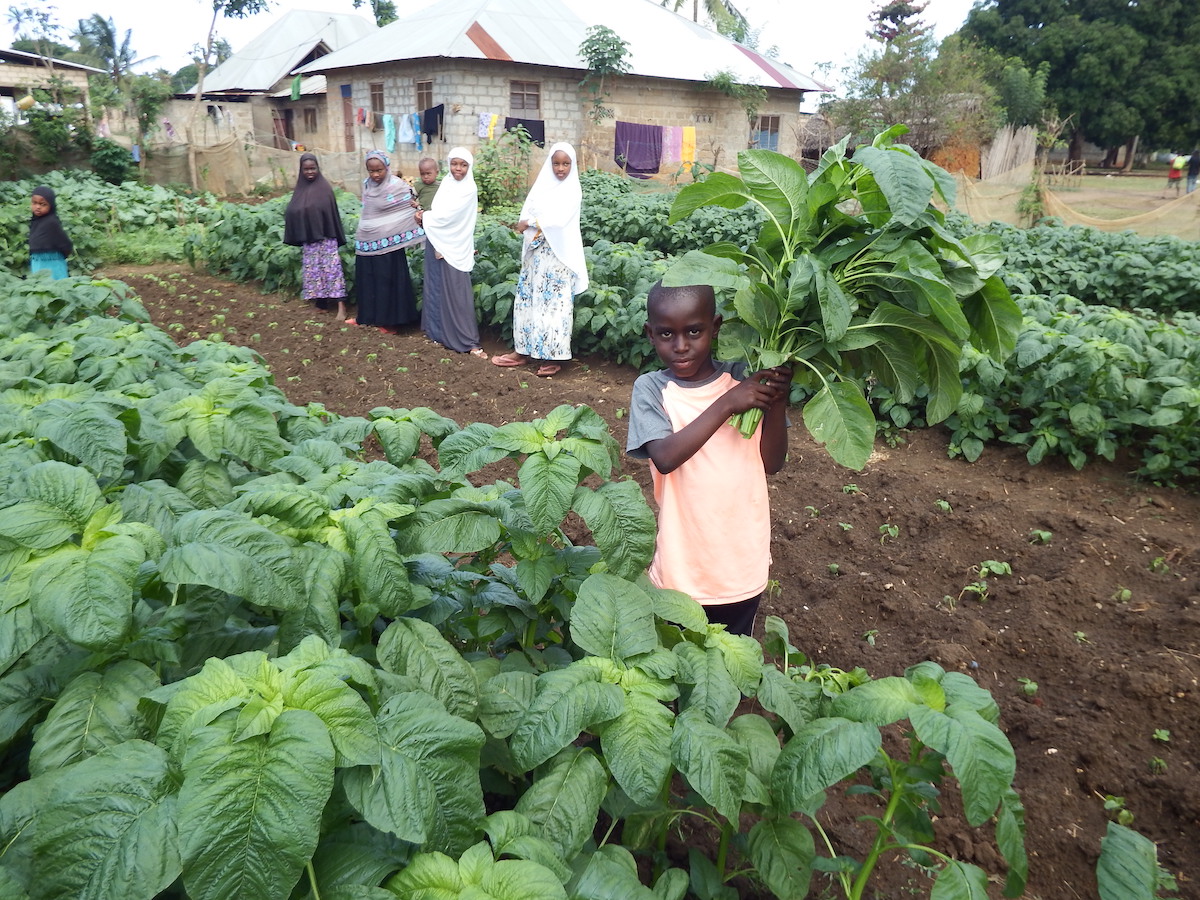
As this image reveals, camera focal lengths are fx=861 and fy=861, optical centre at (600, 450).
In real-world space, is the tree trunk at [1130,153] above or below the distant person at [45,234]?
above

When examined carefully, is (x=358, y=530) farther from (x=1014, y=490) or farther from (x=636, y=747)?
(x=1014, y=490)

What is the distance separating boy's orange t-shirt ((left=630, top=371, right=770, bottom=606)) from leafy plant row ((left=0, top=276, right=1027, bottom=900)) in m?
0.43

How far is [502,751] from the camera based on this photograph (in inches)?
60.2

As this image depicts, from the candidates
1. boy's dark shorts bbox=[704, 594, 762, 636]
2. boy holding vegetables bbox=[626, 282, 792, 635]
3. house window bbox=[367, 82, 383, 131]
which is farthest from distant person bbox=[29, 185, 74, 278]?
house window bbox=[367, 82, 383, 131]

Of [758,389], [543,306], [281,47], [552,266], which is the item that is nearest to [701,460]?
[758,389]

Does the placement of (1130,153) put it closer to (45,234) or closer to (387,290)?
(387,290)

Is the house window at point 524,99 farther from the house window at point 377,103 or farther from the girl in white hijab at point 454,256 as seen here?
the girl in white hijab at point 454,256

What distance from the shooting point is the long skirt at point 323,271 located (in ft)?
29.9

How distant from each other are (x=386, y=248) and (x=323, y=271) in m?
1.02

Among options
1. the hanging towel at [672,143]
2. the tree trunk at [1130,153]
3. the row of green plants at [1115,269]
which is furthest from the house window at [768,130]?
the tree trunk at [1130,153]

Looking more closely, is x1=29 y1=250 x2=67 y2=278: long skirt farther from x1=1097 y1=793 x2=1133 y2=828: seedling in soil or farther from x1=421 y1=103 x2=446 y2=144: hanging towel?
x1=421 y1=103 x2=446 y2=144: hanging towel

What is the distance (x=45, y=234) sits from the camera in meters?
7.89

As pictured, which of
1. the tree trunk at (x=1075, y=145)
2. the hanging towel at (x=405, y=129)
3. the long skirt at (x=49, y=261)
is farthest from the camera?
the tree trunk at (x=1075, y=145)

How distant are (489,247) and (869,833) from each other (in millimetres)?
7186
